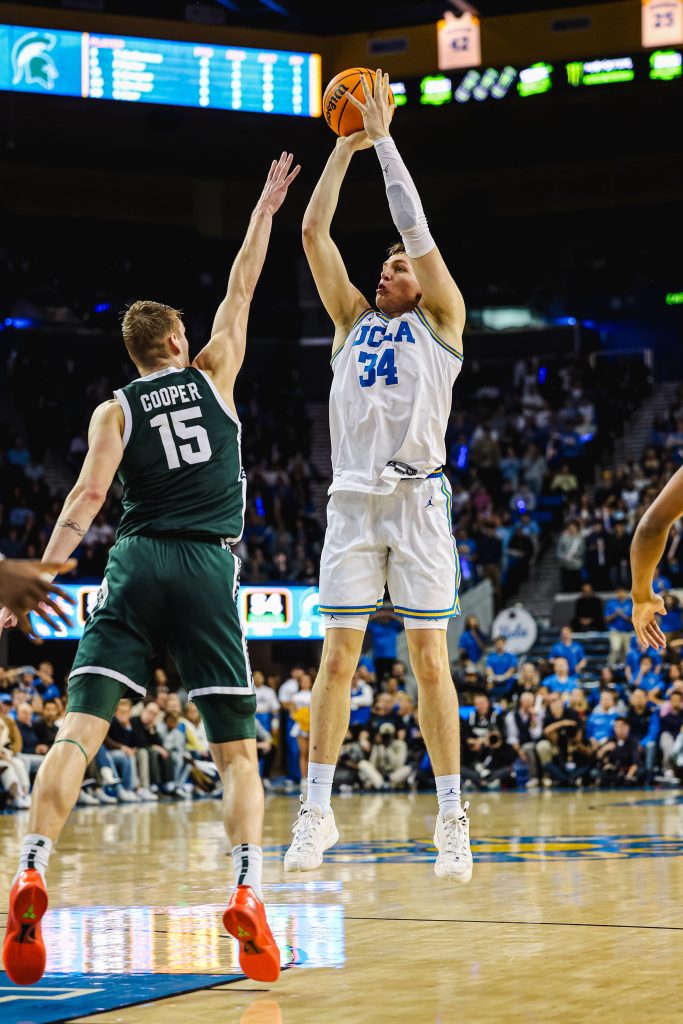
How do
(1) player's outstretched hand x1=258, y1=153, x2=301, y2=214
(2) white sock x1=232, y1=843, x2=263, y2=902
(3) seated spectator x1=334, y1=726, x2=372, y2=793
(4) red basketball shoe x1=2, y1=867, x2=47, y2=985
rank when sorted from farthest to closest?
(3) seated spectator x1=334, y1=726, x2=372, y2=793 → (1) player's outstretched hand x1=258, y1=153, x2=301, y2=214 → (2) white sock x1=232, y1=843, x2=263, y2=902 → (4) red basketball shoe x1=2, y1=867, x2=47, y2=985

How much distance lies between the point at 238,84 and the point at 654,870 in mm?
18198

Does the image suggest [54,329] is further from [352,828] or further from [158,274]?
[352,828]

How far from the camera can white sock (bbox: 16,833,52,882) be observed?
4.35 m

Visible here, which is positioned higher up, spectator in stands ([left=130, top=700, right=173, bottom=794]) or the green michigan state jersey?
the green michigan state jersey

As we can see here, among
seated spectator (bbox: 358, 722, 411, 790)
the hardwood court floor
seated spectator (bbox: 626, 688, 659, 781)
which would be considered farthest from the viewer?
seated spectator (bbox: 358, 722, 411, 790)

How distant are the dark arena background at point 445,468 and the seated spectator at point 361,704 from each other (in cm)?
5

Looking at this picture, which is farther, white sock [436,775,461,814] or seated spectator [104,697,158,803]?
seated spectator [104,697,158,803]

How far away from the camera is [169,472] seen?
4.88 m

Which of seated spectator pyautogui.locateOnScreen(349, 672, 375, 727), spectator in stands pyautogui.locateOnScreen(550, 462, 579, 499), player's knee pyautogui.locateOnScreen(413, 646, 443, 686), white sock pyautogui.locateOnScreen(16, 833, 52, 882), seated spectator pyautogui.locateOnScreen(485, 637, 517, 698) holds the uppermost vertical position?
spectator in stands pyautogui.locateOnScreen(550, 462, 579, 499)

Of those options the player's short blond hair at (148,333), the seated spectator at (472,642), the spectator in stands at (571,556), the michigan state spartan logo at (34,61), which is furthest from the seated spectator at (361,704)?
the player's short blond hair at (148,333)

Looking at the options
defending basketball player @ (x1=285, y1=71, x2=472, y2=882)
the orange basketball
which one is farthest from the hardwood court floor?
the orange basketball

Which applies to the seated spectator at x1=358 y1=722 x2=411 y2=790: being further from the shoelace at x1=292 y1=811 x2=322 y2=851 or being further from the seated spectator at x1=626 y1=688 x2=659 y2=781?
the shoelace at x1=292 y1=811 x2=322 y2=851

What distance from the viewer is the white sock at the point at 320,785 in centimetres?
607

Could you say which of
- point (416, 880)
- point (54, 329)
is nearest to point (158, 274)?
point (54, 329)
